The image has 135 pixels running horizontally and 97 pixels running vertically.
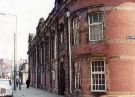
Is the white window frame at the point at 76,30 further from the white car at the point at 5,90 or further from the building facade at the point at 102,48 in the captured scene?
the white car at the point at 5,90

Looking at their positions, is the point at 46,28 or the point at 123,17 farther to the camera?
the point at 46,28

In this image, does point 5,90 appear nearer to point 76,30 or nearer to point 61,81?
point 61,81

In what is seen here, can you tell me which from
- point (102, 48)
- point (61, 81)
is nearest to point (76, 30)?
point (102, 48)

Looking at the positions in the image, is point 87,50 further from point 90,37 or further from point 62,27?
point 62,27

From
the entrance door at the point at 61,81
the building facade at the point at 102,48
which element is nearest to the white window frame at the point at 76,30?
the building facade at the point at 102,48

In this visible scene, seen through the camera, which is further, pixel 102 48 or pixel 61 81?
pixel 61 81

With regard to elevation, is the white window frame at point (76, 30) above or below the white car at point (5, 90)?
above

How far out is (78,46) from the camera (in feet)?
93.3

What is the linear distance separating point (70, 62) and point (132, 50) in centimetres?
639

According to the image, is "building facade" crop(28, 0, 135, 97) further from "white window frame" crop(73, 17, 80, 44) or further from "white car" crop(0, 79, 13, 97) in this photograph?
"white car" crop(0, 79, 13, 97)

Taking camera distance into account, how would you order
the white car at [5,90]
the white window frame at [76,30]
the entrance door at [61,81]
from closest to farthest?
1. the white window frame at [76,30]
2. the white car at [5,90]
3. the entrance door at [61,81]

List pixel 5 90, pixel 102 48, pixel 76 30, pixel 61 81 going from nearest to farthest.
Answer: pixel 102 48 < pixel 76 30 < pixel 5 90 < pixel 61 81

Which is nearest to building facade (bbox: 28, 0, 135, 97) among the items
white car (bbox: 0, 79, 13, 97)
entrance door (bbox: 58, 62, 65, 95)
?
white car (bbox: 0, 79, 13, 97)

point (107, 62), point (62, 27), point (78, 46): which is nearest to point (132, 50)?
point (107, 62)
